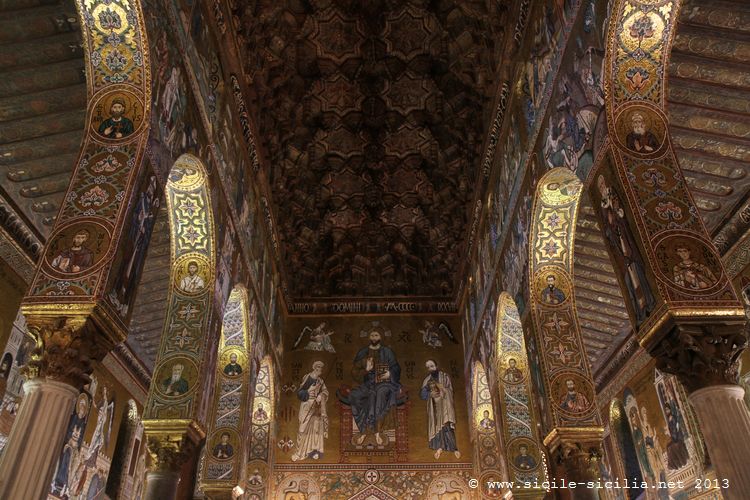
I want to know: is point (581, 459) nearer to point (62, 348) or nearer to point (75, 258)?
point (62, 348)

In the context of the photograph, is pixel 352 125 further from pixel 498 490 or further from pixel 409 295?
pixel 498 490

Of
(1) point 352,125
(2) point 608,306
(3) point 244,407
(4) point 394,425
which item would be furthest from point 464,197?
(3) point 244,407

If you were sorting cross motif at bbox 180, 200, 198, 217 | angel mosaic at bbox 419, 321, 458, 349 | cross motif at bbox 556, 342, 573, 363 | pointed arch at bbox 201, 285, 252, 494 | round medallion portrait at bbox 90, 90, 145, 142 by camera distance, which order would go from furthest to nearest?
1. angel mosaic at bbox 419, 321, 458, 349
2. pointed arch at bbox 201, 285, 252, 494
3. cross motif at bbox 180, 200, 198, 217
4. cross motif at bbox 556, 342, 573, 363
5. round medallion portrait at bbox 90, 90, 145, 142

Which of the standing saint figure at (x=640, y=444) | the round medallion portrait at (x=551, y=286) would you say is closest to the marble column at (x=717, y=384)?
the round medallion portrait at (x=551, y=286)

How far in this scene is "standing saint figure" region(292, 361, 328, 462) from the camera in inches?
561

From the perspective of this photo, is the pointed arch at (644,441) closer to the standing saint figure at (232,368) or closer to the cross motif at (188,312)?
the standing saint figure at (232,368)

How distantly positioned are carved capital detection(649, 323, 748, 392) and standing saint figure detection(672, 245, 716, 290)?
372 millimetres

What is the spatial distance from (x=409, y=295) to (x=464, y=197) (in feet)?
12.5

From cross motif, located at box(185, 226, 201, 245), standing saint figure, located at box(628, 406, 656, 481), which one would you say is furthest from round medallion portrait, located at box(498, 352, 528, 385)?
cross motif, located at box(185, 226, 201, 245)

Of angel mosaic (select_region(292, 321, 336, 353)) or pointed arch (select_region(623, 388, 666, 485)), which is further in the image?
angel mosaic (select_region(292, 321, 336, 353))

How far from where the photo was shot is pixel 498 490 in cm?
1315

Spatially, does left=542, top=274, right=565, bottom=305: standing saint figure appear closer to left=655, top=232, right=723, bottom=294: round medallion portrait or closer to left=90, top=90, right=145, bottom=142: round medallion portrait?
left=655, top=232, right=723, bottom=294: round medallion portrait

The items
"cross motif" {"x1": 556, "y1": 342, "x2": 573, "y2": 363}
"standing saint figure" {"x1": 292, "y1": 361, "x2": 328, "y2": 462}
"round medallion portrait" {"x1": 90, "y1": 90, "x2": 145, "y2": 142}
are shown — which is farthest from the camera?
"standing saint figure" {"x1": 292, "y1": 361, "x2": 328, "y2": 462}

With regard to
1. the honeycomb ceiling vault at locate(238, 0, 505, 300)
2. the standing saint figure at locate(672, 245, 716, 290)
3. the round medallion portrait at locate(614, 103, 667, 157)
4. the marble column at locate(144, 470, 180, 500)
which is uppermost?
the honeycomb ceiling vault at locate(238, 0, 505, 300)
